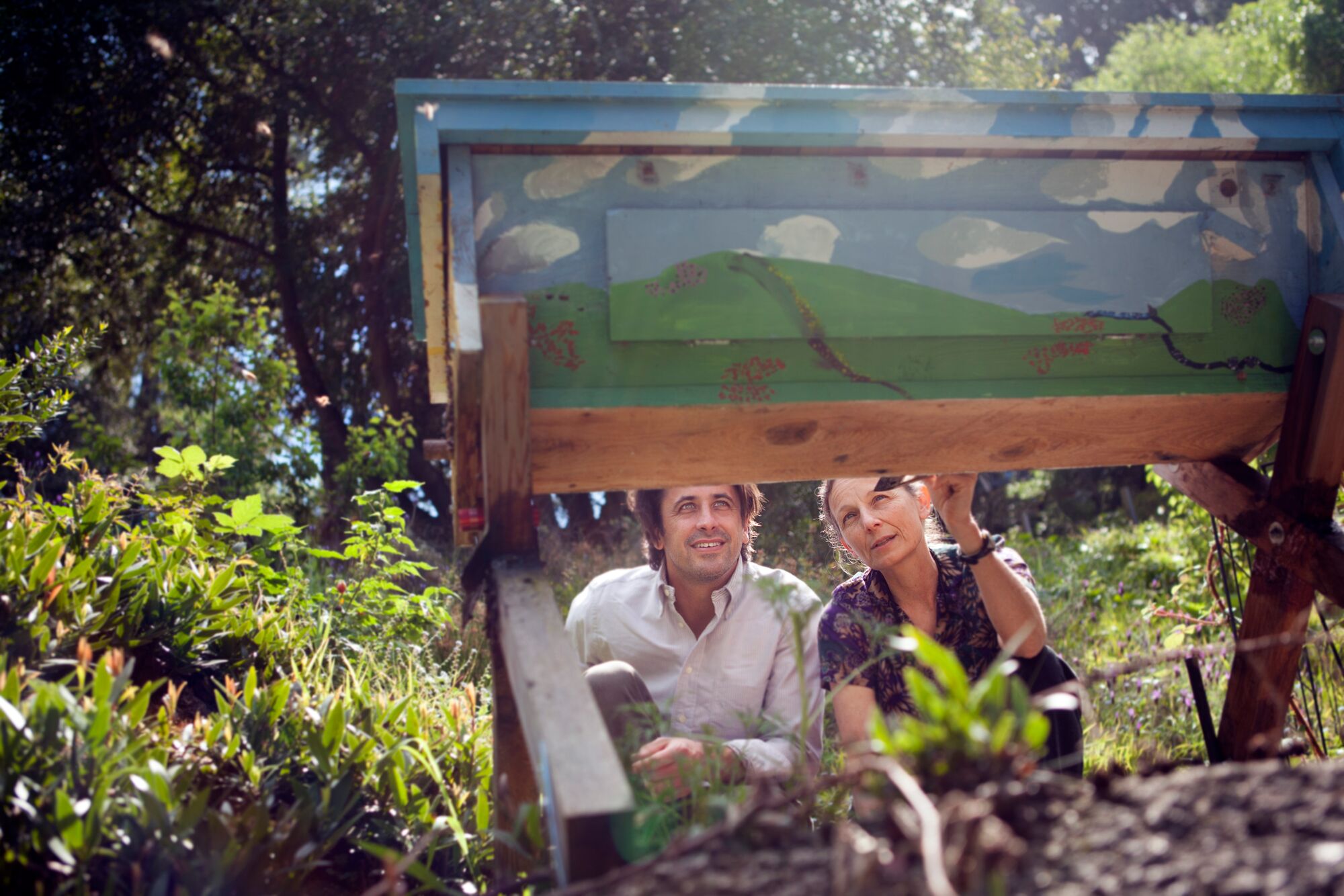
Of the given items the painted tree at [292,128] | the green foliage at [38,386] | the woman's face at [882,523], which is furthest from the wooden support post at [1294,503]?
the painted tree at [292,128]

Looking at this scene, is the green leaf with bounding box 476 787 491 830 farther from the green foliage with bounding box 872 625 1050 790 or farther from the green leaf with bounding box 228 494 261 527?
the green foliage with bounding box 872 625 1050 790

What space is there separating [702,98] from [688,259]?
320 mm

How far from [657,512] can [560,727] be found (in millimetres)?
1707

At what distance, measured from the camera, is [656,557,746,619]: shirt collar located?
115 inches

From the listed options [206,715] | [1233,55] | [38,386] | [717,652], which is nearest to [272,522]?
[38,386]

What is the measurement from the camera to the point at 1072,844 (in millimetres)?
1079

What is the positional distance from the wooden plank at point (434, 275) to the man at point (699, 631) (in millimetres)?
820

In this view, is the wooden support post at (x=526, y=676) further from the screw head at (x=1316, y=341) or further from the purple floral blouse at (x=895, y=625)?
the screw head at (x=1316, y=341)

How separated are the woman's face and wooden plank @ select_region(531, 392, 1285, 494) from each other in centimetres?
42

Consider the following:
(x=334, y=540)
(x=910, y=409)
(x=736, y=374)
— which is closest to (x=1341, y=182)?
(x=910, y=409)

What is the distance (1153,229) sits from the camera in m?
2.23

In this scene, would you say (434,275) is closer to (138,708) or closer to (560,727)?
(138,708)

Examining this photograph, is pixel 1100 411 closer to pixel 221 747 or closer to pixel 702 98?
pixel 702 98

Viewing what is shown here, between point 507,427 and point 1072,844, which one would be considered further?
point 507,427
